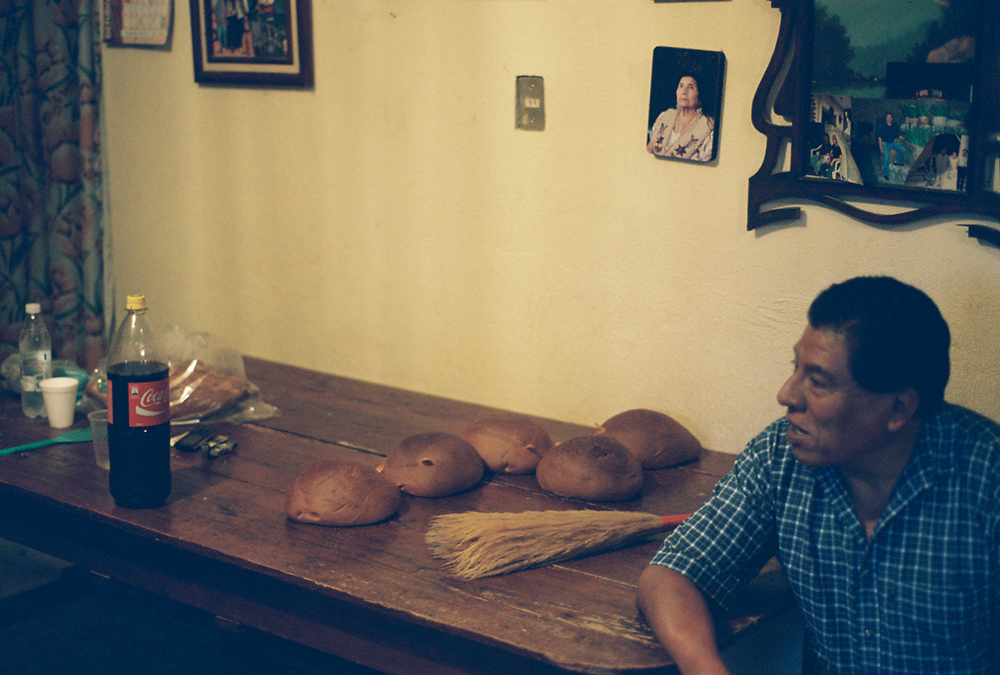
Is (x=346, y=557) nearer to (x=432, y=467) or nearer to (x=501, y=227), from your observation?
(x=432, y=467)

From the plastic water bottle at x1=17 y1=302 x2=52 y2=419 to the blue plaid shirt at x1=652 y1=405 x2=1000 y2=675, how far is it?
1.56m

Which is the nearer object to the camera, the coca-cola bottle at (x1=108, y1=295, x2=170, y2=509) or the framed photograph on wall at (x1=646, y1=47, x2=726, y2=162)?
the coca-cola bottle at (x1=108, y1=295, x2=170, y2=509)

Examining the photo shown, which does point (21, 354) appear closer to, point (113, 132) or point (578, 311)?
point (113, 132)

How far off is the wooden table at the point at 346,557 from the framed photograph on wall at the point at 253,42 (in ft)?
3.40

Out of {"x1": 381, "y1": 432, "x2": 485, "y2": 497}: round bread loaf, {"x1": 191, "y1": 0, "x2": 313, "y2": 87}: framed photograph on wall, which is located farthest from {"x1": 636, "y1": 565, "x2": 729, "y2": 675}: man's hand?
{"x1": 191, "y1": 0, "x2": 313, "y2": 87}: framed photograph on wall

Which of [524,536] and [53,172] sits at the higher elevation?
[53,172]

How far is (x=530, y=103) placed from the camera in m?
2.21

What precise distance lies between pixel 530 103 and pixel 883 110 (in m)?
0.84

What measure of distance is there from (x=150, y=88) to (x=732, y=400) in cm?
214

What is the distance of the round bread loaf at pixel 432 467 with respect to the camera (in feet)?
5.78

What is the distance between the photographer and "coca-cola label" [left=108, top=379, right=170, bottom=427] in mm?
1616

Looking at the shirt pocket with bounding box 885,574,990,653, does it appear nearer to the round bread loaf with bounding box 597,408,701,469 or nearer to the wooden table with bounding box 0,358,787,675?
the wooden table with bounding box 0,358,787,675

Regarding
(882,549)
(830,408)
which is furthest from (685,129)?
(882,549)

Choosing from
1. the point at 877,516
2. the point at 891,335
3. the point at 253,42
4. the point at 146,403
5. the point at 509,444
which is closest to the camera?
the point at 891,335
